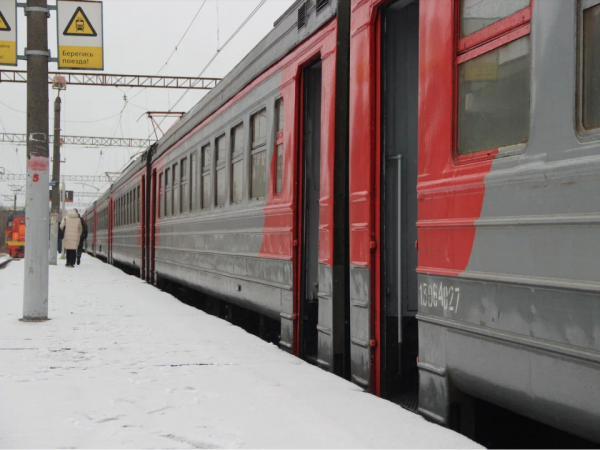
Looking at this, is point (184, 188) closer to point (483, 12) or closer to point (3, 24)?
point (3, 24)

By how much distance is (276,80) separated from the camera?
22.1ft

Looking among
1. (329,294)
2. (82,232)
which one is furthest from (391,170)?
(82,232)

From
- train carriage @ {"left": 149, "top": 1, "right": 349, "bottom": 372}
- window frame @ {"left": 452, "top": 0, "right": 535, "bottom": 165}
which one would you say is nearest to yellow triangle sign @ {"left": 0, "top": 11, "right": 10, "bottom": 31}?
train carriage @ {"left": 149, "top": 1, "right": 349, "bottom": 372}

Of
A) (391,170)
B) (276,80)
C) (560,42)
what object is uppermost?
(276,80)

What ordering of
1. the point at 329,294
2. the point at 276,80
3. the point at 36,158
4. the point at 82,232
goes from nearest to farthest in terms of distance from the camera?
the point at 329,294 < the point at 276,80 < the point at 36,158 < the point at 82,232

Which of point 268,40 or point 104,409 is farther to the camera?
point 268,40

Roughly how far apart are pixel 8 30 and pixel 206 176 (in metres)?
2.89

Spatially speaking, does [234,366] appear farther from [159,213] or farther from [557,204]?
[159,213]

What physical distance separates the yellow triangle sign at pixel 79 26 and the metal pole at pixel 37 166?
256mm

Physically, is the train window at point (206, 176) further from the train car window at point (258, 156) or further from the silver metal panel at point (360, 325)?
the silver metal panel at point (360, 325)

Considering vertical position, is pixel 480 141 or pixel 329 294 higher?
pixel 480 141

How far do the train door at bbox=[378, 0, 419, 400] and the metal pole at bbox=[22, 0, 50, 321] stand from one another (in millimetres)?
4519

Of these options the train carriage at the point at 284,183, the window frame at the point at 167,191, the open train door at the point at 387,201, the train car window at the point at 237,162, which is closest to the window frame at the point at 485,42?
the open train door at the point at 387,201

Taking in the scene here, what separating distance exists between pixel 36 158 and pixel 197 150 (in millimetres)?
2689
